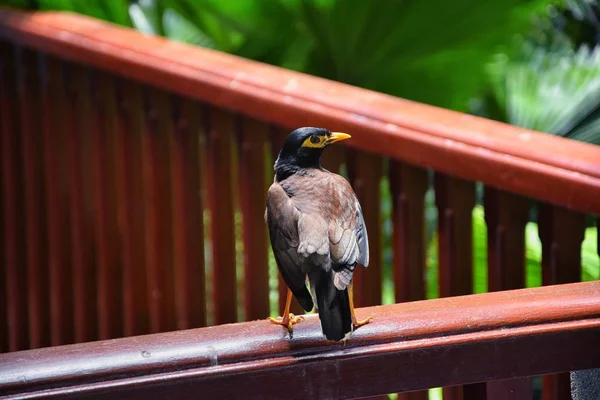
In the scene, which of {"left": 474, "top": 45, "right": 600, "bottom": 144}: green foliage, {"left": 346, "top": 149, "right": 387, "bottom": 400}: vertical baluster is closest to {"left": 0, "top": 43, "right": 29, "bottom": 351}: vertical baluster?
{"left": 346, "top": 149, "right": 387, "bottom": 400}: vertical baluster

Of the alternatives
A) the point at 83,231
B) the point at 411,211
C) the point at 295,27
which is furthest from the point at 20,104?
the point at 411,211

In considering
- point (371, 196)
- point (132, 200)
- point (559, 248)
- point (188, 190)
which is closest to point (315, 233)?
point (559, 248)

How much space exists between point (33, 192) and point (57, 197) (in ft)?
0.38

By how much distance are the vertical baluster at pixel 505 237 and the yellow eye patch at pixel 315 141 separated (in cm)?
55

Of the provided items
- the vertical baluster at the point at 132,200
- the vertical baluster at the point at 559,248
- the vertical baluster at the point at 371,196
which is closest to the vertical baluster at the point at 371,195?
the vertical baluster at the point at 371,196

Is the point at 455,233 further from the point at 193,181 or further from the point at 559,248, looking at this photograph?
the point at 193,181

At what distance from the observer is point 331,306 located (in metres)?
1.08

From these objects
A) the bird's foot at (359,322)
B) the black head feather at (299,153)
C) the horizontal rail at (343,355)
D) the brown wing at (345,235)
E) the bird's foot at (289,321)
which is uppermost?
the black head feather at (299,153)

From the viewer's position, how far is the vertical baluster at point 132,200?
2348 millimetres

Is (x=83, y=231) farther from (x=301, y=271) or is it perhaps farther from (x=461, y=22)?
(x=301, y=271)

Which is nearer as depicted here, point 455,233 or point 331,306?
point 331,306

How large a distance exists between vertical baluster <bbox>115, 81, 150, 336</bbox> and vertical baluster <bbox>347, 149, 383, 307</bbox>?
613 millimetres

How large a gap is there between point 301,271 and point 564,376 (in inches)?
27.0

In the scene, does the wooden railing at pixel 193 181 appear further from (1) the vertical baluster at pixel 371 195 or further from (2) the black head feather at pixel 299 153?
(2) the black head feather at pixel 299 153
